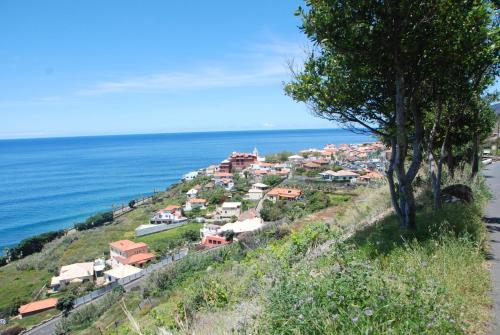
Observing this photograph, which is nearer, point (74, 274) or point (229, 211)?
point (74, 274)

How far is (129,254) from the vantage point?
3180 centimetres

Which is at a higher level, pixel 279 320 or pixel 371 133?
pixel 371 133

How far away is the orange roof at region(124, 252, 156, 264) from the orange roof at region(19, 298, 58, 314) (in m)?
6.89

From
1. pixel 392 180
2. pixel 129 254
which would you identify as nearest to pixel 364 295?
pixel 392 180

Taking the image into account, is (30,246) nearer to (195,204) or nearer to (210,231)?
(195,204)

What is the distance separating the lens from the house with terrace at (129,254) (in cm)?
3048

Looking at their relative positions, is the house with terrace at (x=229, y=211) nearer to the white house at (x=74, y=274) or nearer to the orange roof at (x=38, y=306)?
the white house at (x=74, y=274)

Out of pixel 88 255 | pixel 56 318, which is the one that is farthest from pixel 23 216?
pixel 56 318

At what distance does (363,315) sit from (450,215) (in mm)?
4818

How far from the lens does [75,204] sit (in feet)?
204

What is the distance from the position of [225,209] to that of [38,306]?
25547mm

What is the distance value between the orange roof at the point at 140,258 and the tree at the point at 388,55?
28.2 meters

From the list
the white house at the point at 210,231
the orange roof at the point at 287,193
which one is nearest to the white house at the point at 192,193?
the orange roof at the point at 287,193

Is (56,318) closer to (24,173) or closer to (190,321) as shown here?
(190,321)
